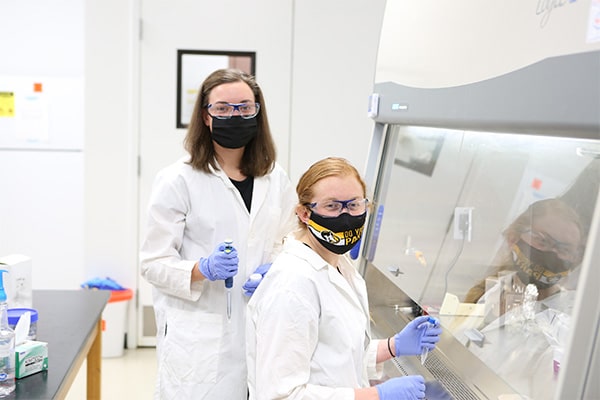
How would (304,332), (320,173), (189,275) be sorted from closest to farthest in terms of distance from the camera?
(304,332) → (320,173) → (189,275)

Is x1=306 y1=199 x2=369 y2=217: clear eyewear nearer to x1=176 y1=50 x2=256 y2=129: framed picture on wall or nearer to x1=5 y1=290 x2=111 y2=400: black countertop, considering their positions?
x1=5 y1=290 x2=111 y2=400: black countertop

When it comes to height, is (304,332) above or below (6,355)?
above

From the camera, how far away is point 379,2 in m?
4.00

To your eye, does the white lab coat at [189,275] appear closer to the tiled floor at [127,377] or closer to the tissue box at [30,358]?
the tissue box at [30,358]

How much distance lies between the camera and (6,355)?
170 cm

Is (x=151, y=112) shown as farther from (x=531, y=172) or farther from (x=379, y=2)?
(x=531, y=172)

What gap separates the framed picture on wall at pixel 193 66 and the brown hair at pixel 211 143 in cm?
191

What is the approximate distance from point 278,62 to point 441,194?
7.86ft

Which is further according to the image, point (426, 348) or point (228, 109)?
point (228, 109)

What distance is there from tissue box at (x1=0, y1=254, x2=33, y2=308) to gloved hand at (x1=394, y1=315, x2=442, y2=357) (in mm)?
1240

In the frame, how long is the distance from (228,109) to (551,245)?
106cm

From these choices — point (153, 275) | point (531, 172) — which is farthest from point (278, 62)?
point (531, 172)

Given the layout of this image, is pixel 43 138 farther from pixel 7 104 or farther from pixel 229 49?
pixel 229 49

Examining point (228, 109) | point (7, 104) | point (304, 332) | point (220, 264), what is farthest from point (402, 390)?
point (7, 104)
